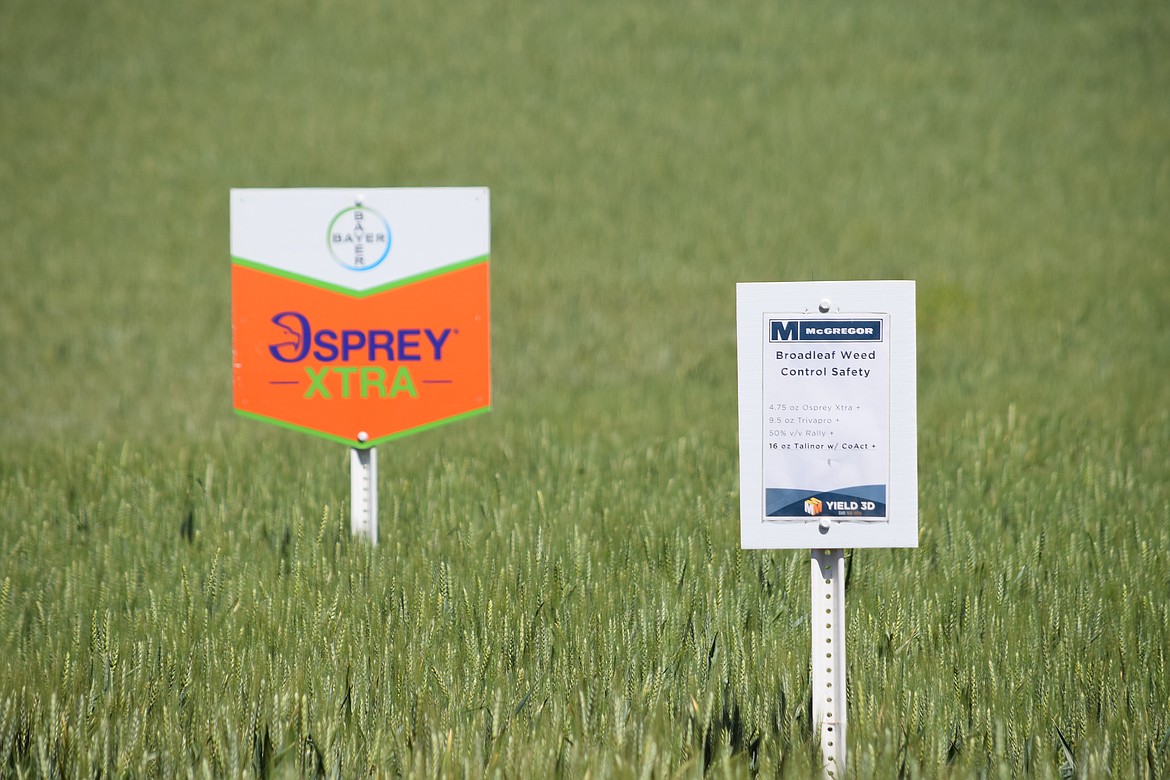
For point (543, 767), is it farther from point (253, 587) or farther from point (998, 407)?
point (998, 407)

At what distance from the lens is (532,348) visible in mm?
11367

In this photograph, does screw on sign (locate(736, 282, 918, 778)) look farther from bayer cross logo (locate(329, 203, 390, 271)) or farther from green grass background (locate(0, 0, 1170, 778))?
bayer cross logo (locate(329, 203, 390, 271))

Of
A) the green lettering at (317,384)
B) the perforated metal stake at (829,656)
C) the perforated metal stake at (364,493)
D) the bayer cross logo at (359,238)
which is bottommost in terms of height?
the perforated metal stake at (829,656)

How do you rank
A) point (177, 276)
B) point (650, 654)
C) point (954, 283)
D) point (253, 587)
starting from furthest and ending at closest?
point (177, 276) → point (954, 283) → point (253, 587) → point (650, 654)

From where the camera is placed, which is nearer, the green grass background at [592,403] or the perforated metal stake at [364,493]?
the green grass background at [592,403]

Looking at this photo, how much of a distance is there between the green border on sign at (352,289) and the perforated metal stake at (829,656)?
2616 mm

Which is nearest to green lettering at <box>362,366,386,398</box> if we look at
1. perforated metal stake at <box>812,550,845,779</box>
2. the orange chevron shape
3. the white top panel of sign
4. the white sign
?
the orange chevron shape

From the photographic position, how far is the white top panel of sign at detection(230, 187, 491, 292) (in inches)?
210

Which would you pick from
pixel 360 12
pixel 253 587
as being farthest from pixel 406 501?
pixel 360 12

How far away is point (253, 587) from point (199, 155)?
16.0 m

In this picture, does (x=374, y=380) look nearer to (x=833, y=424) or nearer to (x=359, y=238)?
(x=359, y=238)

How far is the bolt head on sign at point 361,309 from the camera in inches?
209

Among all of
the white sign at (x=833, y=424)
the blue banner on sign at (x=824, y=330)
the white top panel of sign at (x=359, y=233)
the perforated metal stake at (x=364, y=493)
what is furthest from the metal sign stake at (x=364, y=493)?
the blue banner on sign at (x=824, y=330)

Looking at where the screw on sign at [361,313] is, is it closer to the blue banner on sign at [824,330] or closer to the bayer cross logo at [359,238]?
the bayer cross logo at [359,238]
